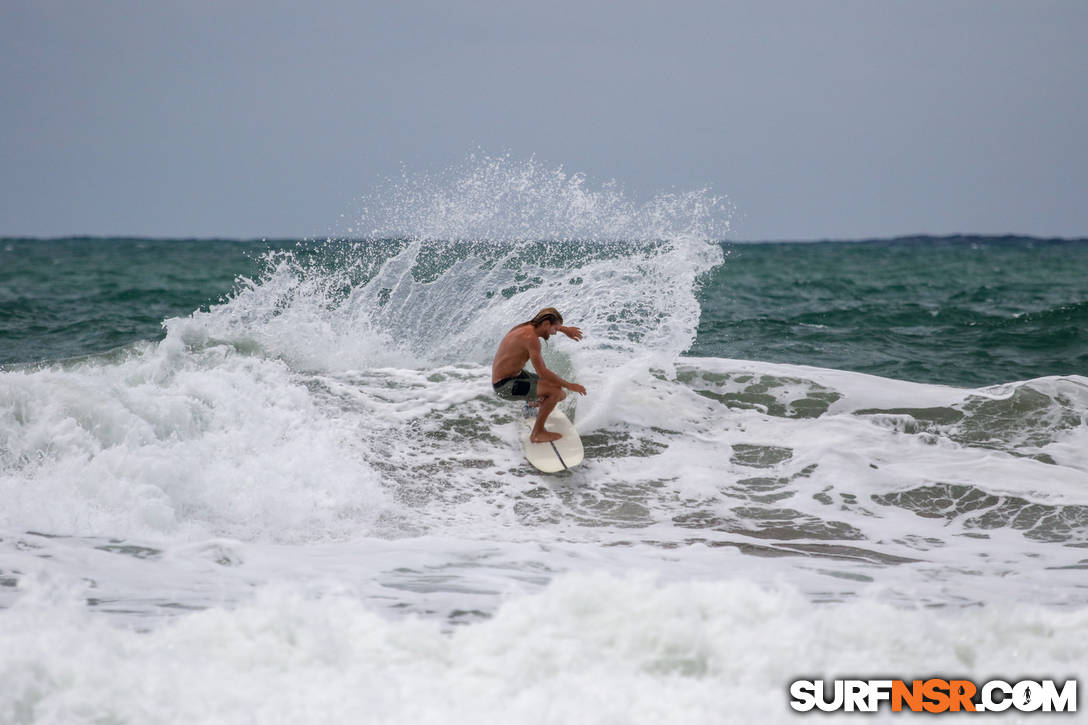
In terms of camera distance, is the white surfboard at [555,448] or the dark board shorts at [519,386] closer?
the white surfboard at [555,448]

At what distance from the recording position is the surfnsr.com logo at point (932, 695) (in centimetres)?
378

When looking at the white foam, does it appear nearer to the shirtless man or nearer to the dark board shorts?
the shirtless man

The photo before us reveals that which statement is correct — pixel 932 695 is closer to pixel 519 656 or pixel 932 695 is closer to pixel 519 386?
pixel 519 656

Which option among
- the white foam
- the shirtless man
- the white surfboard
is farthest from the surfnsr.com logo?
the shirtless man

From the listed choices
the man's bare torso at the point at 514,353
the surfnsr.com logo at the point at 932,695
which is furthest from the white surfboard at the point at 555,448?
the surfnsr.com logo at the point at 932,695

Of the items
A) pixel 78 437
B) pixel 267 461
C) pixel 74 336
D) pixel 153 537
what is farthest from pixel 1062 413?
pixel 74 336

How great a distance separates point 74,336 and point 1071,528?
14.5 metres

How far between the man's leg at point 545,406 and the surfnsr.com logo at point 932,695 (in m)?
4.88

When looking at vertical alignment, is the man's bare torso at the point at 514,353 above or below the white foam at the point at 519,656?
above

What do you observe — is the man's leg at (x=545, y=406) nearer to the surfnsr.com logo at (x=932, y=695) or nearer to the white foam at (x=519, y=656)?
the white foam at (x=519, y=656)

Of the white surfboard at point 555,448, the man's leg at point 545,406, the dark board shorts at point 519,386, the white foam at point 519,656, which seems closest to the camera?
the white foam at point 519,656

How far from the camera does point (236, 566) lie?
18.8ft

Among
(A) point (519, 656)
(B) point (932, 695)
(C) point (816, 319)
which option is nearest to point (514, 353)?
(A) point (519, 656)

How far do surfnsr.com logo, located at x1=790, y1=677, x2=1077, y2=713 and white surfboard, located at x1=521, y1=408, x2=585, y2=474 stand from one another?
4.65 metres
